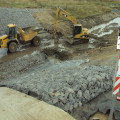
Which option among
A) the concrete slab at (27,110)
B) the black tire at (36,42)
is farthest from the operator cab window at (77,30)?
the concrete slab at (27,110)

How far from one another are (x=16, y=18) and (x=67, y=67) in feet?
37.1

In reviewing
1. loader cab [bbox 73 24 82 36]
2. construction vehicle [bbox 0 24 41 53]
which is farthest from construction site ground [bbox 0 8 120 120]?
loader cab [bbox 73 24 82 36]

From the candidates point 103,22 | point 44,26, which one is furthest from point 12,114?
point 103,22

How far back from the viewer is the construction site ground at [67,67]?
21.4 feet

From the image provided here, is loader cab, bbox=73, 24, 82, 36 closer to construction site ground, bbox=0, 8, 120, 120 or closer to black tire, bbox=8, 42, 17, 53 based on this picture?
construction site ground, bbox=0, 8, 120, 120

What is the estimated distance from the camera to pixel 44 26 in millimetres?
19922

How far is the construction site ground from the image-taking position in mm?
6516

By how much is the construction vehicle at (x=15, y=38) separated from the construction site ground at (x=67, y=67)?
0.59 metres

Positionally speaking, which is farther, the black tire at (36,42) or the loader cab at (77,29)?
the loader cab at (77,29)

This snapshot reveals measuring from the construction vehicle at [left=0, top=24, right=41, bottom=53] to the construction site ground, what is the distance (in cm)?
59

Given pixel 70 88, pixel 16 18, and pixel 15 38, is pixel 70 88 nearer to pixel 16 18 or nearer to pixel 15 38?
pixel 15 38

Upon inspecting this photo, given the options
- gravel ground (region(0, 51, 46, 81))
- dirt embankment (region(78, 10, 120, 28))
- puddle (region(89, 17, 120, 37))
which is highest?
dirt embankment (region(78, 10, 120, 28))

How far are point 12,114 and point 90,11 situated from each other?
23702 millimetres

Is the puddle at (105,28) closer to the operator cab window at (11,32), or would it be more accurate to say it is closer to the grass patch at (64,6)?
the grass patch at (64,6)
